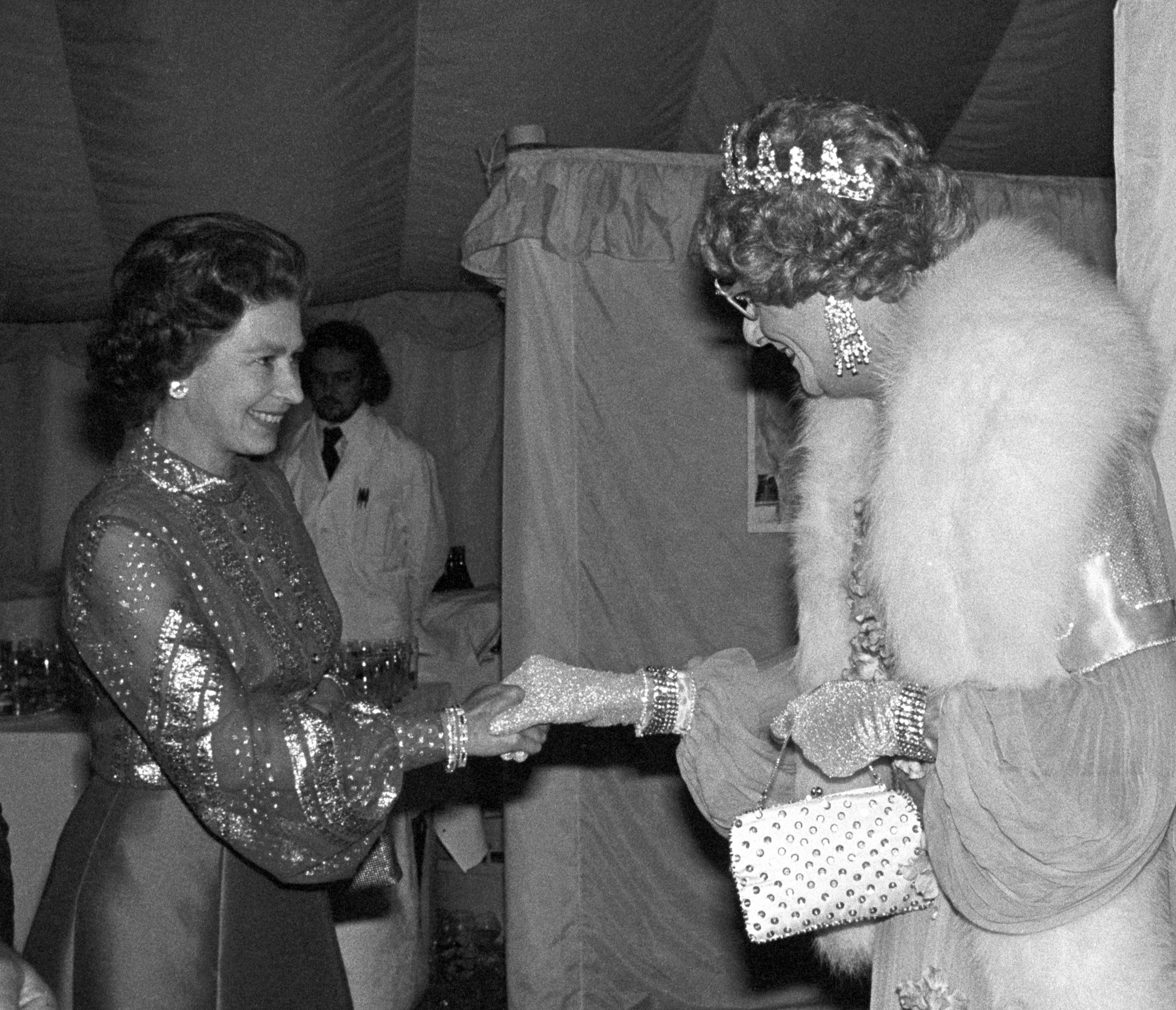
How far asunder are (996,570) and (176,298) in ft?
4.26

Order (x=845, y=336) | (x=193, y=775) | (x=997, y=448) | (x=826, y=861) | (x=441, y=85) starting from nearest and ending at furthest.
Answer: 1. (x=997, y=448)
2. (x=826, y=861)
3. (x=845, y=336)
4. (x=193, y=775)
5. (x=441, y=85)

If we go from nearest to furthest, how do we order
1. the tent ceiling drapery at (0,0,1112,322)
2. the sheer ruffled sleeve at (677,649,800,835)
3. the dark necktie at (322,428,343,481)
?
the sheer ruffled sleeve at (677,649,800,835), the tent ceiling drapery at (0,0,1112,322), the dark necktie at (322,428,343,481)

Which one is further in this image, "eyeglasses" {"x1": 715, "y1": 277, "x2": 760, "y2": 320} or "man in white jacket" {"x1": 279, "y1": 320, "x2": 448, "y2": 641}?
"man in white jacket" {"x1": 279, "y1": 320, "x2": 448, "y2": 641}

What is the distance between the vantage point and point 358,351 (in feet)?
19.1

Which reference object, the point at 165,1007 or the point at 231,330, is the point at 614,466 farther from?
the point at 165,1007

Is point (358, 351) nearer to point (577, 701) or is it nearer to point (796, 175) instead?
point (577, 701)

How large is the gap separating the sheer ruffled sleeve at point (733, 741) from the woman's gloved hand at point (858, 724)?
0.31m

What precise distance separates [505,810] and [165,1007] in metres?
1.70

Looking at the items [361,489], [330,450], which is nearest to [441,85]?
[330,450]

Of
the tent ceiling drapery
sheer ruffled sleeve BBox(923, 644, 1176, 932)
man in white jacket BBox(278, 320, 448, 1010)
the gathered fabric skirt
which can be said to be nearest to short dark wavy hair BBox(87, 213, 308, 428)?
the gathered fabric skirt

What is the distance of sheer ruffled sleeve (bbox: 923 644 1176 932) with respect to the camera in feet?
5.02

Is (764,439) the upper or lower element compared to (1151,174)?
lower

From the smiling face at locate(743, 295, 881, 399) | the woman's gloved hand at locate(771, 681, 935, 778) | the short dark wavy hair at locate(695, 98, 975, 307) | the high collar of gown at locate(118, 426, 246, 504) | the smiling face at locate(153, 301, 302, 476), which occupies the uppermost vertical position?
the short dark wavy hair at locate(695, 98, 975, 307)

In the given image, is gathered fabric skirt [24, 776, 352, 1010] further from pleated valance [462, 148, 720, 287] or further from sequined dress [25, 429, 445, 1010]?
pleated valance [462, 148, 720, 287]
